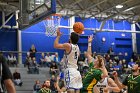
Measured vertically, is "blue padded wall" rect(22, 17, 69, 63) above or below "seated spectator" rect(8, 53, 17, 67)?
above

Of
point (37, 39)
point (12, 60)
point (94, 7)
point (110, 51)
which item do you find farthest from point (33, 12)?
point (110, 51)

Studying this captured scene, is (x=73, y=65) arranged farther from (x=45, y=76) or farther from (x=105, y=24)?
(x=105, y=24)

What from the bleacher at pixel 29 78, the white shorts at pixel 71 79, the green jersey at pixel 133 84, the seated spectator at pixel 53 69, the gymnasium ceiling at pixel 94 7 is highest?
the gymnasium ceiling at pixel 94 7

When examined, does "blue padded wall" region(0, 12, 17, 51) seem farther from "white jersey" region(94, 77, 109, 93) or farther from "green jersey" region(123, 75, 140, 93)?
"green jersey" region(123, 75, 140, 93)

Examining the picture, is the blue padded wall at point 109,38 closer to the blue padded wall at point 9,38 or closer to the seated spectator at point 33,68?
the blue padded wall at point 9,38

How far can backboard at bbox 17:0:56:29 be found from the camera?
11953mm

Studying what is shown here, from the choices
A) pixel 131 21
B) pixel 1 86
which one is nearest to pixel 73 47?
pixel 1 86

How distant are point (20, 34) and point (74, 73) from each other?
19666mm

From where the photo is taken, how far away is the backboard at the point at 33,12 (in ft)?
39.2

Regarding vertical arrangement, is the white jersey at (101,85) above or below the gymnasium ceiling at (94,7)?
below

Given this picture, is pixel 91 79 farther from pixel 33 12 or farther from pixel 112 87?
pixel 33 12

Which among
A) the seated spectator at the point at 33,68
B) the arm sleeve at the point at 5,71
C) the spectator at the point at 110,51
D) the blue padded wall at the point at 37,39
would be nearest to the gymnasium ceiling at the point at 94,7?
the blue padded wall at the point at 37,39

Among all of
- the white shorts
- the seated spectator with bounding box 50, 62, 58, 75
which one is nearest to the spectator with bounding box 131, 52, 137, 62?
the seated spectator with bounding box 50, 62, 58, 75

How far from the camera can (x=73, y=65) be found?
6.51m
